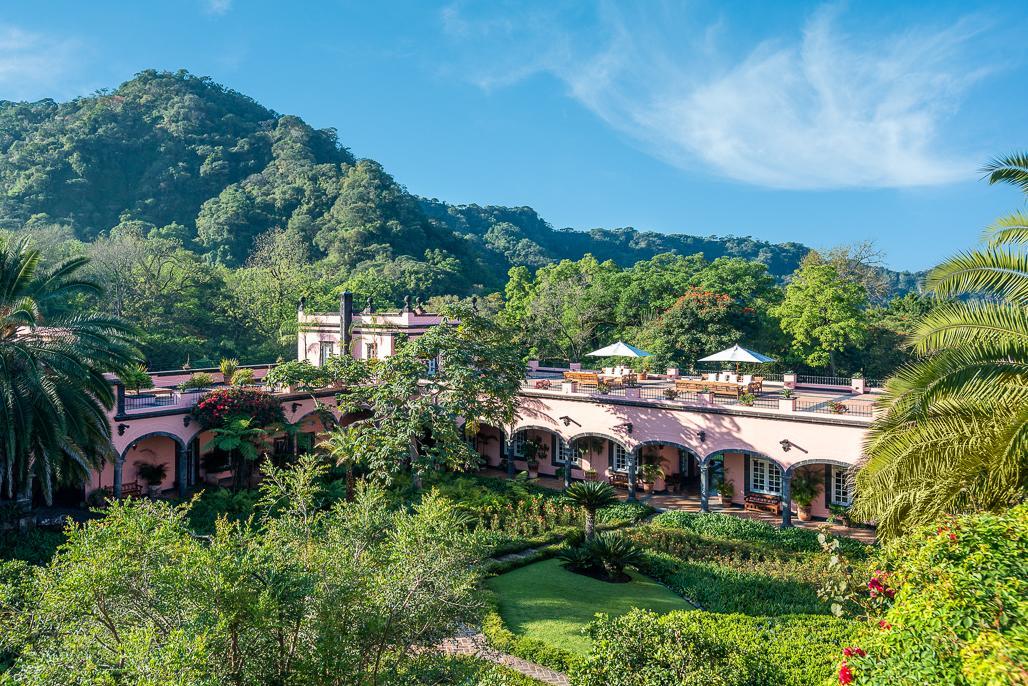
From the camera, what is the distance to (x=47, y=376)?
14102 mm

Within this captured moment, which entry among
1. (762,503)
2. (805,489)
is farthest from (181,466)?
(805,489)

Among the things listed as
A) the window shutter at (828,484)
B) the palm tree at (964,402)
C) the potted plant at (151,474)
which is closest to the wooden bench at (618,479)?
the window shutter at (828,484)

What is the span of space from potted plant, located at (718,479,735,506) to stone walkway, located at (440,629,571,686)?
13.0 m

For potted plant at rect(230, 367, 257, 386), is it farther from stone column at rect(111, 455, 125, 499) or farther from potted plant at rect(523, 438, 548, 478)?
potted plant at rect(523, 438, 548, 478)

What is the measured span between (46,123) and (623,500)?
7140cm

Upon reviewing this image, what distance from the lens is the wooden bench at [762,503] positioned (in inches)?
841

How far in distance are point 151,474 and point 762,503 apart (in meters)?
20.8

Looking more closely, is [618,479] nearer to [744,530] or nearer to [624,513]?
[624,513]

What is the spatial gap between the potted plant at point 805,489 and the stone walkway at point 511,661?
13292 mm

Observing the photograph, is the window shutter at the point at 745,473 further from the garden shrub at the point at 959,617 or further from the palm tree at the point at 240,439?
the palm tree at the point at 240,439

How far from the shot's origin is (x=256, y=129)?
76500mm

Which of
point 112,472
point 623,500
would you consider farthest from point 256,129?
point 623,500

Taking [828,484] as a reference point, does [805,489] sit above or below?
below

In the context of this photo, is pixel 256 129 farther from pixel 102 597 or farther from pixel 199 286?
pixel 102 597
